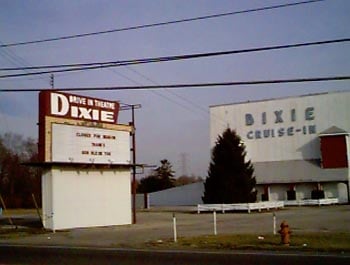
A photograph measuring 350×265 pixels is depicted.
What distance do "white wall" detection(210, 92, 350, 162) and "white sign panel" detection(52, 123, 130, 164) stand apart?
3850cm

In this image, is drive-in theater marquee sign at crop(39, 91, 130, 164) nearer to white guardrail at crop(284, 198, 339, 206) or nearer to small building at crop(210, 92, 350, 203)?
white guardrail at crop(284, 198, 339, 206)

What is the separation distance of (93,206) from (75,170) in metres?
2.67

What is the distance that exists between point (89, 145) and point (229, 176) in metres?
23.7

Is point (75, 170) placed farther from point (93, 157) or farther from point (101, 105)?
point (101, 105)

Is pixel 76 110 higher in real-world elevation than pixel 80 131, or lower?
higher

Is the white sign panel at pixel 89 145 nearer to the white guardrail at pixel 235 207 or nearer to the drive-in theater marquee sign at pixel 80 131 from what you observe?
the drive-in theater marquee sign at pixel 80 131

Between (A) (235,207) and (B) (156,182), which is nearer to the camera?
(A) (235,207)

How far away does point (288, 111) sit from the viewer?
243ft

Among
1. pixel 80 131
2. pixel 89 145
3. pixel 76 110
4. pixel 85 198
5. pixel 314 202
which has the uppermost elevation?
pixel 76 110

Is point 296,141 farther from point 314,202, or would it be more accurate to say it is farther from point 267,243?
point 267,243

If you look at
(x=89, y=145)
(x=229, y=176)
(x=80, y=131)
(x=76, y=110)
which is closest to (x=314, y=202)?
(x=229, y=176)

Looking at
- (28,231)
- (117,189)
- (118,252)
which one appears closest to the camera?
(118,252)

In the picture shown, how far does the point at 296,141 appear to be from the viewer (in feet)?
240

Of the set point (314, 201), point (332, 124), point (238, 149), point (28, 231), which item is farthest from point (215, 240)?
point (332, 124)
